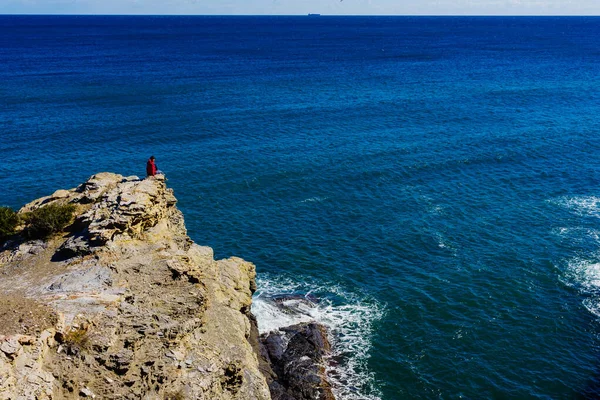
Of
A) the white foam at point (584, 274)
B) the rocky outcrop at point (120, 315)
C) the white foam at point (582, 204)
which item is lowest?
the white foam at point (584, 274)

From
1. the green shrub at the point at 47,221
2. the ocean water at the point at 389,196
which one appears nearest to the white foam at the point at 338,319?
the ocean water at the point at 389,196

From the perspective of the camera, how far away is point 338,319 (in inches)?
1946

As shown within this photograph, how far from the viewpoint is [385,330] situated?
156ft

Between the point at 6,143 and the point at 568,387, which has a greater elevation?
the point at 6,143

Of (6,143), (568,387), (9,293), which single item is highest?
(9,293)

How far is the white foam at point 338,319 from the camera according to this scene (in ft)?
138

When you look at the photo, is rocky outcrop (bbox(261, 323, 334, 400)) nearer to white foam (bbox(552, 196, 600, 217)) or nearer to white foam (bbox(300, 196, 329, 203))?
white foam (bbox(300, 196, 329, 203))

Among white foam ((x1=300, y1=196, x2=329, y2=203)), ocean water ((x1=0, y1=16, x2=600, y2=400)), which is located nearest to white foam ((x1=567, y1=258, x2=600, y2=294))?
ocean water ((x1=0, y1=16, x2=600, y2=400))

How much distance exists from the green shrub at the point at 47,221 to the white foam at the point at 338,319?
19684 mm

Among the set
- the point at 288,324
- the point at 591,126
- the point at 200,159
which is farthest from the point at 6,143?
the point at 591,126

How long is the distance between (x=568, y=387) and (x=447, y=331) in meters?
10.2

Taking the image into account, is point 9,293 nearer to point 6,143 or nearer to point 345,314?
point 345,314

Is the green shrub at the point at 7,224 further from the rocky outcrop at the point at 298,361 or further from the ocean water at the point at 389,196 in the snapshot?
the ocean water at the point at 389,196

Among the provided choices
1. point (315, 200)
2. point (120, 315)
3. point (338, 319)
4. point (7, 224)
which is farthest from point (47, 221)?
point (315, 200)
